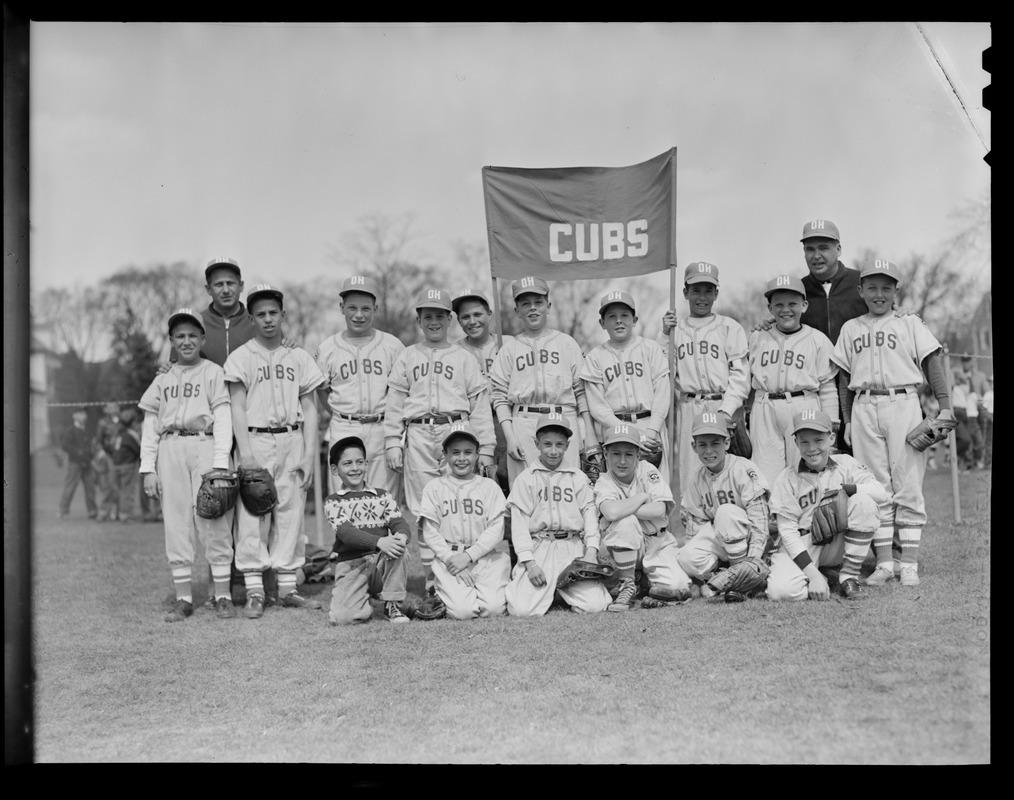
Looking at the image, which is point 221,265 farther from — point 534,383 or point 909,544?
point 909,544

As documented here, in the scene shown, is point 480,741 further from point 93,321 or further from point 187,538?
point 93,321

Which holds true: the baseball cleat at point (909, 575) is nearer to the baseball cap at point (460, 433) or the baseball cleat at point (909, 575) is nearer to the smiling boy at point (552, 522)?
the smiling boy at point (552, 522)

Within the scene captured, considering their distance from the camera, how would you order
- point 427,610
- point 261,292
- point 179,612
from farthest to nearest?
1. point 261,292
2. point 179,612
3. point 427,610

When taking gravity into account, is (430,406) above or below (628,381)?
below

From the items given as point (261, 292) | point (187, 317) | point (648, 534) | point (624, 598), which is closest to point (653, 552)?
point (648, 534)

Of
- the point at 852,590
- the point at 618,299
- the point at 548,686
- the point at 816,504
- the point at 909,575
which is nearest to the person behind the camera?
the point at 548,686

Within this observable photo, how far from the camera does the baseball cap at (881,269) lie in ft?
19.7

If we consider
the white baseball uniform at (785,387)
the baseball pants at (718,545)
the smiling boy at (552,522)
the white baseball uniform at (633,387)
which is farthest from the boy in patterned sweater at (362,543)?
the white baseball uniform at (785,387)

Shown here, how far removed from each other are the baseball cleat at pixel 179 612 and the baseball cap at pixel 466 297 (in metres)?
2.39

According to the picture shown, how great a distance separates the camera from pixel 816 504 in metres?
5.89

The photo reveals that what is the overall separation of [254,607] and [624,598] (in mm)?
2129

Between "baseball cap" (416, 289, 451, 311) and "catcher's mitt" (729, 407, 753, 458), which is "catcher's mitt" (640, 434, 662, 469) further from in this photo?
"baseball cap" (416, 289, 451, 311)

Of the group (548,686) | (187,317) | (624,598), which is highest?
(187,317)

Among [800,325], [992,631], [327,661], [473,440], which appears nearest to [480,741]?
[327,661]
